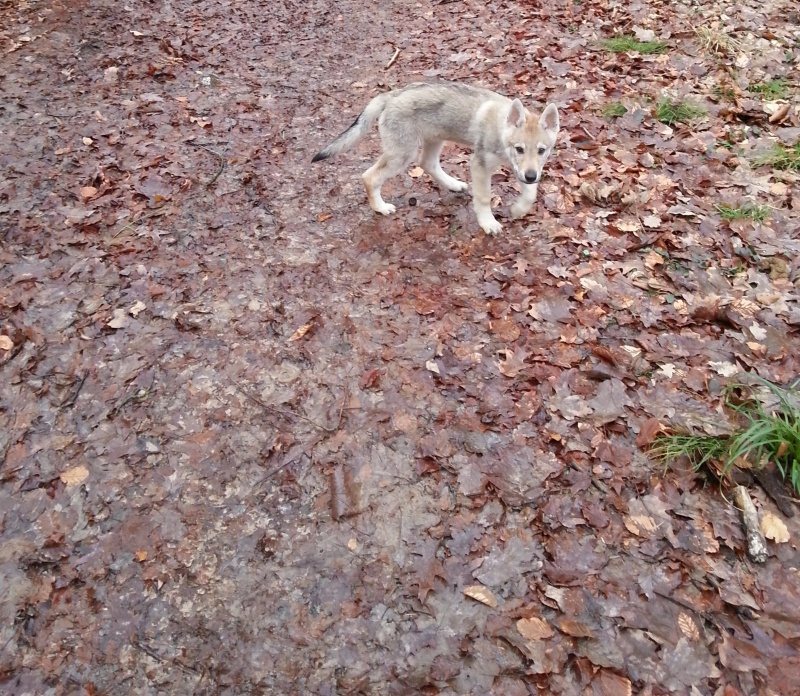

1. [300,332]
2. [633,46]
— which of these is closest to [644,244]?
[300,332]

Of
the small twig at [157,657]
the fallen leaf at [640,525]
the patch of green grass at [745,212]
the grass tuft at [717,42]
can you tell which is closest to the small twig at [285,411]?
the small twig at [157,657]

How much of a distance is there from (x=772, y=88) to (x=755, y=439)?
5378 mm

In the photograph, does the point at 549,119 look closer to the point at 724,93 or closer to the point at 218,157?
the point at 724,93

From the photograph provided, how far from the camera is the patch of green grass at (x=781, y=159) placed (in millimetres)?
5379

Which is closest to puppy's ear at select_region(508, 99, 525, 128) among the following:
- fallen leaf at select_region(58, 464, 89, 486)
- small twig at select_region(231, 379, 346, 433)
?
small twig at select_region(231, 379, 346, 433)

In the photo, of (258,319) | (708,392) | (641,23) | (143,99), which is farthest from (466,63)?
(708,392)

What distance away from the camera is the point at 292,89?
7.83 meters

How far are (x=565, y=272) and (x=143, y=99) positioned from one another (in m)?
6.35

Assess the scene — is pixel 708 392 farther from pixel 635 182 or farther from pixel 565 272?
pixel 635 182

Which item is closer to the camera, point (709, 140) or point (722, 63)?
point (709, 140)

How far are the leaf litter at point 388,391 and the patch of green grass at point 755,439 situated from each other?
0.13m

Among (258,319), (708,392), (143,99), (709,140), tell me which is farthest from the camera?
(143,99)

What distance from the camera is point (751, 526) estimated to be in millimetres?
2998

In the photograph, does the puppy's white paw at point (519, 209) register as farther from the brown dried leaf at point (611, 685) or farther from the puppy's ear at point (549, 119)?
the brown dried leaf at point (611, 685)
